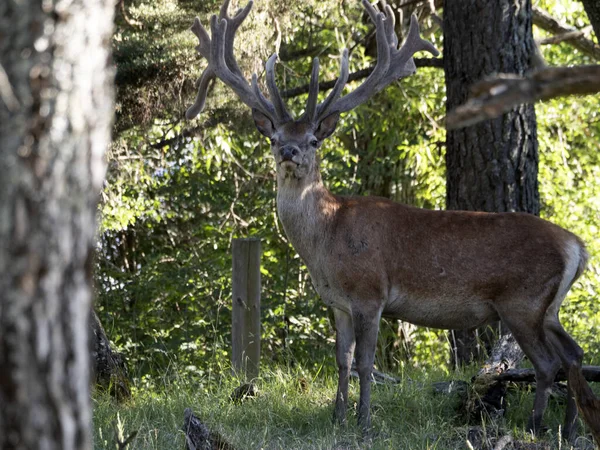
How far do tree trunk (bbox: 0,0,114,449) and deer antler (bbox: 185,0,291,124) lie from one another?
4541mm

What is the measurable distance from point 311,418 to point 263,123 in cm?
227

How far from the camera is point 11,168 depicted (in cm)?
195

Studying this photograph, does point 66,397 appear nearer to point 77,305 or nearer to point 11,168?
point 77,305

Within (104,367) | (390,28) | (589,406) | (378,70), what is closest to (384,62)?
(378,70)

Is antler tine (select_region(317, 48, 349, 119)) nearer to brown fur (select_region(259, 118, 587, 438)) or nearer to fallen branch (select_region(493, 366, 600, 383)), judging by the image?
brown fur (select_region(259, 118, 587, 438))

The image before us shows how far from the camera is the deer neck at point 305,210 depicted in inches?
248

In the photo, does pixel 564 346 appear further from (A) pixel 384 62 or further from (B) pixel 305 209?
(A) pixel 384 62

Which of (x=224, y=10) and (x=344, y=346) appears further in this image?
(x=224, y=10)

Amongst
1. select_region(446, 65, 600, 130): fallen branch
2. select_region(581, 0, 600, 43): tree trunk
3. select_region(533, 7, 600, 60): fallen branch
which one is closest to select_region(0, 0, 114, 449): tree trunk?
select_region(446, 65, 600, 130): fallen branch

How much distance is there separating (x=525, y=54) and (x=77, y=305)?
249 inches

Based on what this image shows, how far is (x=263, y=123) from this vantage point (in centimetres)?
677

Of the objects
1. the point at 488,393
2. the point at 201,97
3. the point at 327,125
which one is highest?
the point at 201,97

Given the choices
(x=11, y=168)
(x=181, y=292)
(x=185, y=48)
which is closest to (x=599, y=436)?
(x=11, y=168)

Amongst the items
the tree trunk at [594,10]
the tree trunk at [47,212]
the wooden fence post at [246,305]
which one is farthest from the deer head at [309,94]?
the tree trunk at [47,212]
